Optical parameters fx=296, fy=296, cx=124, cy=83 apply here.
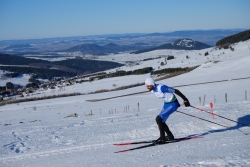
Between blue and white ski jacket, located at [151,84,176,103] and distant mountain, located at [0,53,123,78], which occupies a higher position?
blue and white ski jacket, located at [151,84,176,103]

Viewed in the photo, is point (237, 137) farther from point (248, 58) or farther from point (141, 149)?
point (248, 58)

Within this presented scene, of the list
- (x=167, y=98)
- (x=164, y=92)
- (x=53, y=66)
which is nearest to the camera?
(x=164, y=92)

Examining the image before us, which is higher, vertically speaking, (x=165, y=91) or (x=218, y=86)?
(x=165, y=91)

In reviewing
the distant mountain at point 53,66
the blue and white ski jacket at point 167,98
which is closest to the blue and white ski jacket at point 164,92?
the blue and white ski jacket at point 167,98

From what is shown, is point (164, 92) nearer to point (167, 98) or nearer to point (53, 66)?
point (167, 98)

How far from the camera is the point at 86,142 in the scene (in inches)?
370

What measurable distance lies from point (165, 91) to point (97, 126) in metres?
4.70

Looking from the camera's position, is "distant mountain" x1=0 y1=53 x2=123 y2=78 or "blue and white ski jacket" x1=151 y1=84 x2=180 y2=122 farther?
"distant mountain" x1=0 y1=53 x2=123 y2=78

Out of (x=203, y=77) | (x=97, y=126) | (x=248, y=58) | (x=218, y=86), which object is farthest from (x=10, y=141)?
(x=248, y=58)

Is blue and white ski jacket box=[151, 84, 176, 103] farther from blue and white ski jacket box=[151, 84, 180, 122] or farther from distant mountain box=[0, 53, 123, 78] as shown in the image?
distant mountain box=[0, 53, 123, 78]

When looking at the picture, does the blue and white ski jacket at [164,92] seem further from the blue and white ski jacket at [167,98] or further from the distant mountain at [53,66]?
the distant mountain at [53,66]

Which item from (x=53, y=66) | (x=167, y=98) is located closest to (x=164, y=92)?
(x=167, y=98)

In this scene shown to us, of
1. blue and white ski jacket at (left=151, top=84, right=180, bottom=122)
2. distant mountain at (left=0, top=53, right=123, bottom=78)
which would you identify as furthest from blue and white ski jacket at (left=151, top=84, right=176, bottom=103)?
distant mountain at (left=0, top=53, right=123, bottom=78)

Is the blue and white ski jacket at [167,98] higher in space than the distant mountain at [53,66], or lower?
higher
